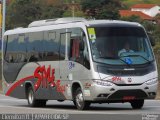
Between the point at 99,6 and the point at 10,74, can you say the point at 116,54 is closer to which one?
the point at 10,74

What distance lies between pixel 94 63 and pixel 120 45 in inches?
45.5

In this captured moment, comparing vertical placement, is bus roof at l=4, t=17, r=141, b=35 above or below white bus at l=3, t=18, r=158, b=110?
above

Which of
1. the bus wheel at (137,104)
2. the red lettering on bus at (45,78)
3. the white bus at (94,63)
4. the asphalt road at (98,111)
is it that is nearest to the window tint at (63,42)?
the white bus at (94,63)

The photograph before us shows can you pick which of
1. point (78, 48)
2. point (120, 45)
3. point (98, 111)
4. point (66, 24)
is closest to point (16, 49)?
point (66, 24)

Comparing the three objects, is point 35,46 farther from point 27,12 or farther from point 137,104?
point 27,12

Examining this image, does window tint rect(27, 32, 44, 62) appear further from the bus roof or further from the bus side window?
the bus side window

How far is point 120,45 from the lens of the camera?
78.6ft

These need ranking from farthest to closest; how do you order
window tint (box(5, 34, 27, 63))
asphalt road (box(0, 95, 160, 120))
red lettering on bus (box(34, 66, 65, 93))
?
window tint (box(5, 34, 27, 63))
red lettering on bus (box(34, 66, 65, 93))
asphalt road (box(0, 95, 160, 120))

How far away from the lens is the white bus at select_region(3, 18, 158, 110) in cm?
2342

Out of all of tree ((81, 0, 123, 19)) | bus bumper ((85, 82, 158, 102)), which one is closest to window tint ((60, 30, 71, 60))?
bus bumper ((85, 82, 158, 102))

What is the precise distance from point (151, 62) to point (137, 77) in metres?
0.87

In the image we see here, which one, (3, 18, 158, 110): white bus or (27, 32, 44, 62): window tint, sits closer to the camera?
(3, 18, 158, 110): white bus

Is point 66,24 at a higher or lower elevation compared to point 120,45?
higher

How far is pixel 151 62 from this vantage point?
79.2ft
